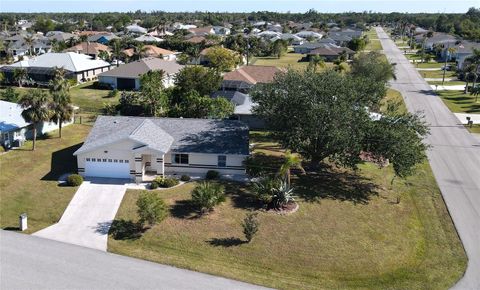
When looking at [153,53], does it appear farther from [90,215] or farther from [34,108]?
[90,215]

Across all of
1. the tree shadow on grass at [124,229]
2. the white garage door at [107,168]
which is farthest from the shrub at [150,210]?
the white garage door at [107,168]

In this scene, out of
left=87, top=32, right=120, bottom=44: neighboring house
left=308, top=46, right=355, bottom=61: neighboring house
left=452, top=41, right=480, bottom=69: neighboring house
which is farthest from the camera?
left=87, top=32, right=120, bottom=44: neighboring house

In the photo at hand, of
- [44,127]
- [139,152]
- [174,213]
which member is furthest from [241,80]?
[174,213]

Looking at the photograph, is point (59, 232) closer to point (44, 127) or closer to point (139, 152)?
point (139, 152)

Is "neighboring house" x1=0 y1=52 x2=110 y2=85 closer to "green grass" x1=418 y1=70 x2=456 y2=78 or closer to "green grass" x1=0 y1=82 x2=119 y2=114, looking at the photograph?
"green grass" x1=0 y1=82 x2=119 y2=114

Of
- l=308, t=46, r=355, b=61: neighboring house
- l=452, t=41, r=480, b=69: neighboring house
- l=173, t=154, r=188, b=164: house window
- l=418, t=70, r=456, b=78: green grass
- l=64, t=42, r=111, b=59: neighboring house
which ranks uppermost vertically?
l=452, t=41, r=480, b=69: neighboring house

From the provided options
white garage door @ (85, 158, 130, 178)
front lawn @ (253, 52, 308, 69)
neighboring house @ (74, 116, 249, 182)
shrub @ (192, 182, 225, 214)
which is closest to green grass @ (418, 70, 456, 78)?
front lawn @ (253, 52, 308, 69)
